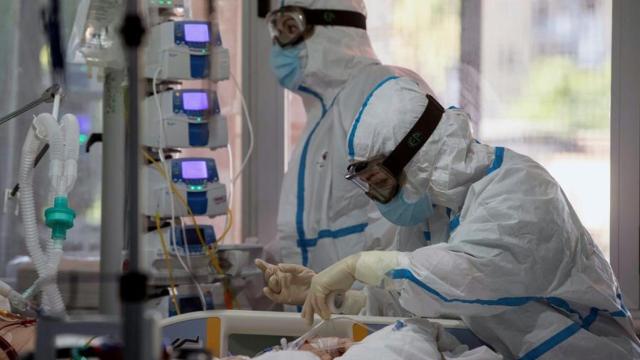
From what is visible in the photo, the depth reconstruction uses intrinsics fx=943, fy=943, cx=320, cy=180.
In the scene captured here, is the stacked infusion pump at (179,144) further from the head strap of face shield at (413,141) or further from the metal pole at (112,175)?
the head strap of face shield at (413,141)

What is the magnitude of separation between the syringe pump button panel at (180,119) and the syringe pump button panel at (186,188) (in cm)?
8

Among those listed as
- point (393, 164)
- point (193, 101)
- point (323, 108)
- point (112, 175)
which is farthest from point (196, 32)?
point (393, 164)

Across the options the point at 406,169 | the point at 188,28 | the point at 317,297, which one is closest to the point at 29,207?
the point at 317,297

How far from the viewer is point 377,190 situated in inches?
99.4

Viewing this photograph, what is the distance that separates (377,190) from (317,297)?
372mm

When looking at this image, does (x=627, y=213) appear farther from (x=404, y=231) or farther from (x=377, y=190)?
(x=377, y=190)

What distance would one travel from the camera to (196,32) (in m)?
3.41

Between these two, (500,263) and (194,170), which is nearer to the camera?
(500,263)

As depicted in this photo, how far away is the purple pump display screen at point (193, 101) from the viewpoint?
342cm

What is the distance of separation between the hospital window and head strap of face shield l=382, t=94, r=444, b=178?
157 cm

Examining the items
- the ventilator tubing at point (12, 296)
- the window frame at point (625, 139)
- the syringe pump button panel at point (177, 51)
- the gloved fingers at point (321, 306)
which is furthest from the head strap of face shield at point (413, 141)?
the window frame at point (625, 139)

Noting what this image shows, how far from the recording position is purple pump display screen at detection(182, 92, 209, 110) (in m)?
3.42

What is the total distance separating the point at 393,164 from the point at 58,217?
0.85 metres

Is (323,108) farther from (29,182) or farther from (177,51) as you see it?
(29,182)
